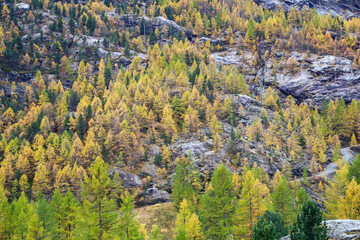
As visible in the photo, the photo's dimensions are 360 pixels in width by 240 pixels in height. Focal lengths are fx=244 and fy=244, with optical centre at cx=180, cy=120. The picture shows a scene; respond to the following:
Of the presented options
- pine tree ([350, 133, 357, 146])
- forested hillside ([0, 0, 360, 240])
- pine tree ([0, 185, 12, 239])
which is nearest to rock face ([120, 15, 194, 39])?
forested hillside ([0, 0, 360, 240])

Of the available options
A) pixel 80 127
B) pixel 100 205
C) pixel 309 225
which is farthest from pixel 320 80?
pixel 100 205

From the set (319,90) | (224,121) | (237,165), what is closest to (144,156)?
(237,165)

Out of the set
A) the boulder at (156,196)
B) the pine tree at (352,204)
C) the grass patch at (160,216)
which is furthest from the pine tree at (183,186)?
the pine tree at (352,204)

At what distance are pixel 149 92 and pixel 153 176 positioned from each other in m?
37.6

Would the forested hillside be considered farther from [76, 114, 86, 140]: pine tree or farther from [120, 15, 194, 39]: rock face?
[120, 15, 194, 39]: rock face

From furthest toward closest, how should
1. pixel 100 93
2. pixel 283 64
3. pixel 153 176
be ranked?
pixel 283 64 < pixel 100 93 < pixel 153 176

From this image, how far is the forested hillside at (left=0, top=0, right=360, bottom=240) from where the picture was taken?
3422 centimetres

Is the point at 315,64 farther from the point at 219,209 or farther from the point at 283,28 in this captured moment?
the point at 219,209

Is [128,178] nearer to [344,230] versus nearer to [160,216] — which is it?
[160,216]

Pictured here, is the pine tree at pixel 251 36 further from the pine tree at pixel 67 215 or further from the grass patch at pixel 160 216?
the pine tree at pixel 67 215

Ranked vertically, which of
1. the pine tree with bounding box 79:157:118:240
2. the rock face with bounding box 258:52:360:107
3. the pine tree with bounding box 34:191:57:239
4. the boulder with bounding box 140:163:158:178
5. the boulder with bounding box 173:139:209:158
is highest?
the pine tree with bounding box 79:157:118:240

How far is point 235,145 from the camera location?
3211 inches

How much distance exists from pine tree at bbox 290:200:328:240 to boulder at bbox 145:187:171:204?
5131 cm

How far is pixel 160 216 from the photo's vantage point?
58250 millimetres
